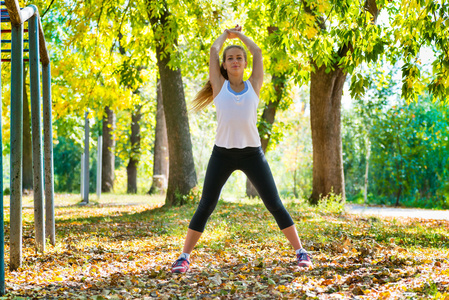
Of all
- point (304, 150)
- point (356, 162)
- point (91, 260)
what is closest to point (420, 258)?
point (91, 260)

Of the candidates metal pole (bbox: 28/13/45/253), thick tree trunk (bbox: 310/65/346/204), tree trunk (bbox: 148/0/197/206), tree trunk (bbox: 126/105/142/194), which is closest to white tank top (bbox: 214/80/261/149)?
metal pole (bbox: 28/13/45/253)

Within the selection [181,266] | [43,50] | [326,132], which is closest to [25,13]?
[43,50]

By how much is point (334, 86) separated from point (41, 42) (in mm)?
6946

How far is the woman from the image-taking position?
14.1 feet

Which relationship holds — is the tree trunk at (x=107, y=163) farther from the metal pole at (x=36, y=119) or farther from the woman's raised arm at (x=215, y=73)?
the woman's raised arm at (x=215, y=73)

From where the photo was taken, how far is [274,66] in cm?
923

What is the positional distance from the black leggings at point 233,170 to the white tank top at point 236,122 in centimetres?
7

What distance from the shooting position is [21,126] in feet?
13.5

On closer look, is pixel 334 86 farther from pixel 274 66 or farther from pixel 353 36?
pixel 353 36

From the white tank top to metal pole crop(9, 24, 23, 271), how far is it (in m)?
1.73

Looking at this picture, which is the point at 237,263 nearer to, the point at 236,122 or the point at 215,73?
the point at 236,122

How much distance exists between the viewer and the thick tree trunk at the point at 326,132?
35.2 ft

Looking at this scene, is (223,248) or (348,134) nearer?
(223,248)

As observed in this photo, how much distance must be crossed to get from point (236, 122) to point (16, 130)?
189 cm
